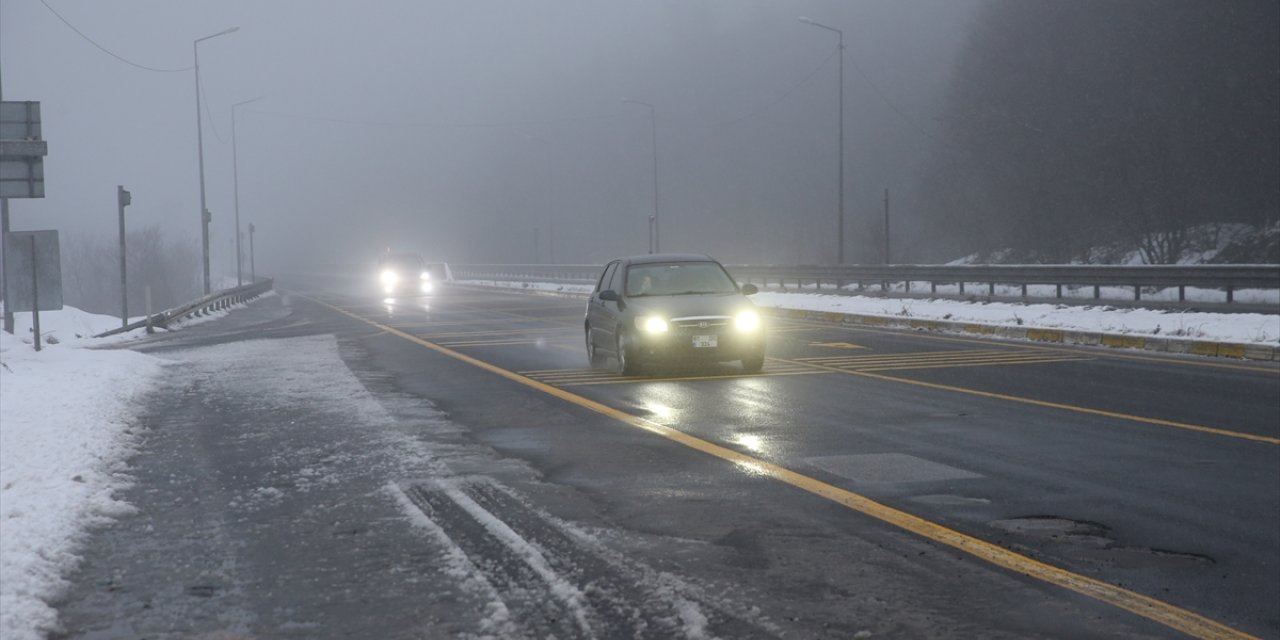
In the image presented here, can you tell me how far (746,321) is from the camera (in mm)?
15891

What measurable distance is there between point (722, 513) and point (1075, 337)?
15134 mm

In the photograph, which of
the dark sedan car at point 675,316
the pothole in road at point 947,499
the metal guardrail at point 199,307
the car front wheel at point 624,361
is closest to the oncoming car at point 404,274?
the metal guardrail at point 199,307

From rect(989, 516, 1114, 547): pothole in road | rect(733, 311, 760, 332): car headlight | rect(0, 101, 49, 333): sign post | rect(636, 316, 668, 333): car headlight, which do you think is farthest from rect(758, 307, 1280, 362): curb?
rect(0, 101, 49, 333): sign post

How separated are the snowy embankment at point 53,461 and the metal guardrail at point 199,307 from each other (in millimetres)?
12009

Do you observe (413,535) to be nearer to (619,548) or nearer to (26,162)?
(619,548)

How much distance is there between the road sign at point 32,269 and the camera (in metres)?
19.6

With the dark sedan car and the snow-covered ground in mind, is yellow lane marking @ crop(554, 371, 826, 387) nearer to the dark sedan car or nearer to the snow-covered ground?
the dark sedan car

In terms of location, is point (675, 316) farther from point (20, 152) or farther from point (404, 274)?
point (404, 274)

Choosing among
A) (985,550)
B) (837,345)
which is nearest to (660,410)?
(985,550)

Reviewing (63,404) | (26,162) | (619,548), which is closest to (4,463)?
(63,404)

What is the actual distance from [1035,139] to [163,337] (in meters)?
42.2

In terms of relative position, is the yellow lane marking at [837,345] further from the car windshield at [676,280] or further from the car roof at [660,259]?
the car roof at [660,259]

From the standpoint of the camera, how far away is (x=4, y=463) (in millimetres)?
9125

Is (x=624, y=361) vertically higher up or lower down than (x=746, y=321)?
lower down
